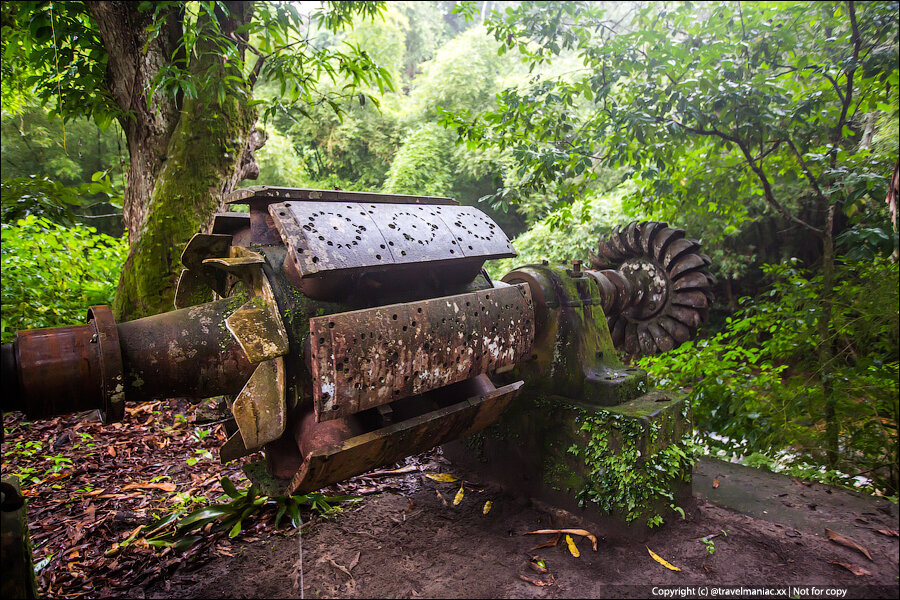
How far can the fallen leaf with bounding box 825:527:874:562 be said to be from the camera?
2.00 m

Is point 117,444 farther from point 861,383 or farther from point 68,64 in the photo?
point 861,383

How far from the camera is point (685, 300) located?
3.68 m

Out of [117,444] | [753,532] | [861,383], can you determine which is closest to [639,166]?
[861,383]

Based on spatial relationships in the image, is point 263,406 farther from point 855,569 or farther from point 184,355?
point 855,569

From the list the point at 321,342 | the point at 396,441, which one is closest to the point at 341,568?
the point at 396,441

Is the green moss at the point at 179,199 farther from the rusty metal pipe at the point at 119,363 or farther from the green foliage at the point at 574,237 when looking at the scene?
the green foliage at the point at 574,237

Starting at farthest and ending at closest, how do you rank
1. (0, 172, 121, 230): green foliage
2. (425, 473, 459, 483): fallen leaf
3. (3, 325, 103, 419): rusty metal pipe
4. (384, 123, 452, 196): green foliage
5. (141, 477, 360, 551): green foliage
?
(384, 123, 452, 196): green foliage → (0, 172, 121, 230): green foliage → (425, 473, 459, 483): fallen leaf → (141, 477, 360, 551): green foliage → (3, 325, 103, 419): rusty metal pipe

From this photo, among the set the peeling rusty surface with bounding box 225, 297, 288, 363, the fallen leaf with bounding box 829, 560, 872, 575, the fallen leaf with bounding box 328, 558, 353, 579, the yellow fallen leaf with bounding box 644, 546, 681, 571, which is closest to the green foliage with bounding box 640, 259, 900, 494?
the fallen leaf with bounding box 829, 560, 872, 575

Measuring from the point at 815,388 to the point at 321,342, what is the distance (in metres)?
3.53

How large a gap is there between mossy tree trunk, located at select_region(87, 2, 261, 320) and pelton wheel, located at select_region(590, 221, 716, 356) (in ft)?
10.9

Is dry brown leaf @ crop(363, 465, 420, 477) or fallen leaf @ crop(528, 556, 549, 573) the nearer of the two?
fallen leaf @ crop(528, 556, 549, 573)

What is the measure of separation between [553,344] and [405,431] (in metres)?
1.11

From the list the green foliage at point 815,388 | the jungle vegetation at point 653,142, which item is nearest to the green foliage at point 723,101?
the jungle vegetation at point 653,142

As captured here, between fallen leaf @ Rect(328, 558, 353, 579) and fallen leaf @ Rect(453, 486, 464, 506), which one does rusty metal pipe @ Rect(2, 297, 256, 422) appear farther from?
fallen leaf @ Rect(453, 486, 464, 506)
